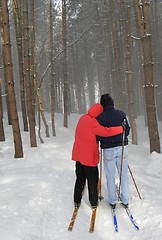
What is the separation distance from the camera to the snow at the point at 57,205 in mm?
4574

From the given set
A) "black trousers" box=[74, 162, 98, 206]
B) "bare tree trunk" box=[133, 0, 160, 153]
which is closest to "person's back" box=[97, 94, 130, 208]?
"black trousers" box=[74, 162, 98, 206]

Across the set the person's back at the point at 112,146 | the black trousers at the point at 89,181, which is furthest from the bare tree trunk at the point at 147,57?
the black trousers at the point at 89,181

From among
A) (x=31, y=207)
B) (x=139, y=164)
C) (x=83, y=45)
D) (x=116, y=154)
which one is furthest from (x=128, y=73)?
(x=83, y=45)

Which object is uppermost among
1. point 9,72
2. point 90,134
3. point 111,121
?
point 9,72

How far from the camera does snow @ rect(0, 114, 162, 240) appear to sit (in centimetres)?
457

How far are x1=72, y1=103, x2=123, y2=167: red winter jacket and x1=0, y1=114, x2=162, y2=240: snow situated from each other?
3.65 ft

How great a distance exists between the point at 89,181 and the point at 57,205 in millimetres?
908

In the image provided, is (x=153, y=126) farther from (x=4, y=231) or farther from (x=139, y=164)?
(x=4, y=231)

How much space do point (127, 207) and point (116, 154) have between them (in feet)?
3.61

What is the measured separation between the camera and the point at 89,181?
534cm

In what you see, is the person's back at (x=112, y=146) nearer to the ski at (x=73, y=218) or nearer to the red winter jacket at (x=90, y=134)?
the red winter jacket at (x=90, y=134)

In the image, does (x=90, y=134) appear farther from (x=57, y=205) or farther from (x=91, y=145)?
(x=57, y=205)

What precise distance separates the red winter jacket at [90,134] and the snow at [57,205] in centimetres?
111

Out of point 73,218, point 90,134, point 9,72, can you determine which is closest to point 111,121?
point 90,134
